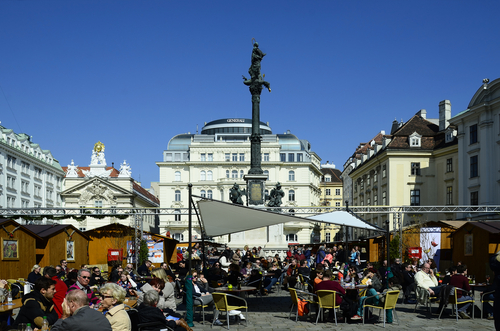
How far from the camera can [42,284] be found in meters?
8.23

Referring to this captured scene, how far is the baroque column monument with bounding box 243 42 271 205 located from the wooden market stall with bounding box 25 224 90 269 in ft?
33.2

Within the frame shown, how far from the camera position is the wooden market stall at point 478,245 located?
20.5 metres

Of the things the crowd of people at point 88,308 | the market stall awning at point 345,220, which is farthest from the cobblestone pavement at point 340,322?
the market stall awning at point 345,220

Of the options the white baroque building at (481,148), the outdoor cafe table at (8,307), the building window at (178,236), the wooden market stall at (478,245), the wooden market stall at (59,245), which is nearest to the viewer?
the outdoor cafe table at (8,307)

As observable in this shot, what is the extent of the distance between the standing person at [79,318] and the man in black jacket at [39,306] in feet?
5.58

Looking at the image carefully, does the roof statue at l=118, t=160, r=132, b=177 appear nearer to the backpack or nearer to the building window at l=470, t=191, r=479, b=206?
the building window at l=470, t=191, r=479, b=206

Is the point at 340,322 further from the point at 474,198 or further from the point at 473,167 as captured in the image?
the point at 473,167

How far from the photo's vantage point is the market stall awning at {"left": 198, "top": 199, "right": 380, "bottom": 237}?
12.8m

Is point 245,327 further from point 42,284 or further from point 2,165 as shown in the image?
point 2,165

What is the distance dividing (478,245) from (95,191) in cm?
6181

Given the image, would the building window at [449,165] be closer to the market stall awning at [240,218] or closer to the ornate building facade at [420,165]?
the ornate building facade at [420,165]

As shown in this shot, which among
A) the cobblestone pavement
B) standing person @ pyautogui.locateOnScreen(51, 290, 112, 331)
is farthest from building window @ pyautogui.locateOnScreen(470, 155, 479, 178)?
standing person @ pyautogui.locateOnScreen(51, 290, 112, 331)

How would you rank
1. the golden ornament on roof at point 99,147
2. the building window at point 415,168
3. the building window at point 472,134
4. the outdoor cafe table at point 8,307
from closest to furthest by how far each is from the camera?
the outdoor cafe table at point 8,307 → the building window at point 472,134 → the building window at point 415,168 → the golden ornament on roof at point 99,147

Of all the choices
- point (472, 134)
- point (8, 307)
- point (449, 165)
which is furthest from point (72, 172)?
point (8, 307)
